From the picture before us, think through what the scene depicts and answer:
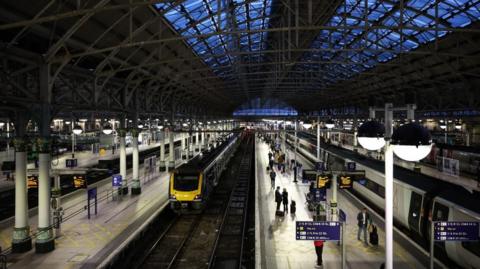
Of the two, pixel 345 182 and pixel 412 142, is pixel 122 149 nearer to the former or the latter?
pixel 345 182

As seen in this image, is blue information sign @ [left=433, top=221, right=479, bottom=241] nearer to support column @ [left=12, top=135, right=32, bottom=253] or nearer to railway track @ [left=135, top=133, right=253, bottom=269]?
railway track @ [left=135, top=133, right=253, bottom=269]

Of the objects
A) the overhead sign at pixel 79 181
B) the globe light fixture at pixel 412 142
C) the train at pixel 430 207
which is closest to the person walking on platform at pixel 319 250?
the train at pixel 430 207

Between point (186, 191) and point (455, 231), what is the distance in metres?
12.9

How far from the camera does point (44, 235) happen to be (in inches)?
504

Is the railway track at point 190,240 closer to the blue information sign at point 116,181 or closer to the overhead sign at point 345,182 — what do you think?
the blue information sign at point 116,181

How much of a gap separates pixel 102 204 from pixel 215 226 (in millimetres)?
6730

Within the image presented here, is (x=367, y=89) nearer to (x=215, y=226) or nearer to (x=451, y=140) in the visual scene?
(x=451, y=140)

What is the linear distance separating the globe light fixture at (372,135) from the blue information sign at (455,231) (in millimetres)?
3142

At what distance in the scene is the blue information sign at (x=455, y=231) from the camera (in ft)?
24.7

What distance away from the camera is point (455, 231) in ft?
24.9

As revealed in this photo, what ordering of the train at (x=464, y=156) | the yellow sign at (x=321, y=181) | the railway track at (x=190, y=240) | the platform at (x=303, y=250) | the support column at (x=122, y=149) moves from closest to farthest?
the platform at (x=303, y=250) < the railway track at (x=190, y=240) < the yellow sign at (x=321, y=181) < the support column at (x=122, y=149) < the train at (x=464, y=156)

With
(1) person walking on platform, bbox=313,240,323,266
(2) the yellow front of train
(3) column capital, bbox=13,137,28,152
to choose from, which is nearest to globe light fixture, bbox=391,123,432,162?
(1) person walking on platform, bbox=313,240,323,266

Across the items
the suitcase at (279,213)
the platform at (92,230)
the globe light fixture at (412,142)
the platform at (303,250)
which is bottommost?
the platform at (92,230)

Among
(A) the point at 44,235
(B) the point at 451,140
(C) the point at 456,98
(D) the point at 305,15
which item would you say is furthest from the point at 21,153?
(B) the point at 451,140
